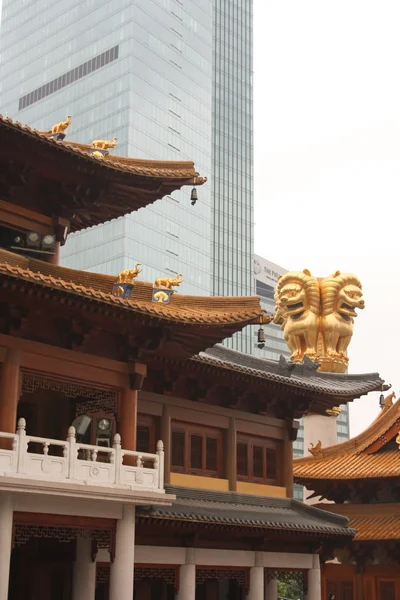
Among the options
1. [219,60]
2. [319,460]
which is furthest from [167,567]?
[219,60]

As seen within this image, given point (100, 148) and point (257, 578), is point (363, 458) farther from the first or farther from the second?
point (100, 148)

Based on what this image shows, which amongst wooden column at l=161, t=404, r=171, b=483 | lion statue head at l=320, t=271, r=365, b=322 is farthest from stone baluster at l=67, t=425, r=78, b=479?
lion statue head at l=320, t=271, r=365, b=322

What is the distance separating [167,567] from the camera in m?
24.4

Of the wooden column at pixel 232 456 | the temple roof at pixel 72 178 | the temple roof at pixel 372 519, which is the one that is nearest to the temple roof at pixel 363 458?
the temple roof at pixel 372 519

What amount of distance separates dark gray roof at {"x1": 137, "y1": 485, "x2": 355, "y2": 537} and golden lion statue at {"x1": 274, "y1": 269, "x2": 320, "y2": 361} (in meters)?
15.6

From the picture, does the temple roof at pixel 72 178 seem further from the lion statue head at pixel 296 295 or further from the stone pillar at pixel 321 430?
the lion statue head at pixel 296 295

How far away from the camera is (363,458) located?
35.7 m

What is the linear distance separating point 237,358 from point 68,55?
97296mm

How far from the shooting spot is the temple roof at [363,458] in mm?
34250

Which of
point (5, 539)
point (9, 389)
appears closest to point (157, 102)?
point (9, 389)

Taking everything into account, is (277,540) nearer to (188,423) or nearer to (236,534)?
(236,534)

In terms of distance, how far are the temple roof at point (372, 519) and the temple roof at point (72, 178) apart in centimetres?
1446

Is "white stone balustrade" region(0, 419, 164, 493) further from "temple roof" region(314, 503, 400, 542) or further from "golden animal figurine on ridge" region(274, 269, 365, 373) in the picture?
"golden animal figurine on ridge" region(274, 269, 365, 373)

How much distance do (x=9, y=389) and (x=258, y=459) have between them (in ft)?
36.4
